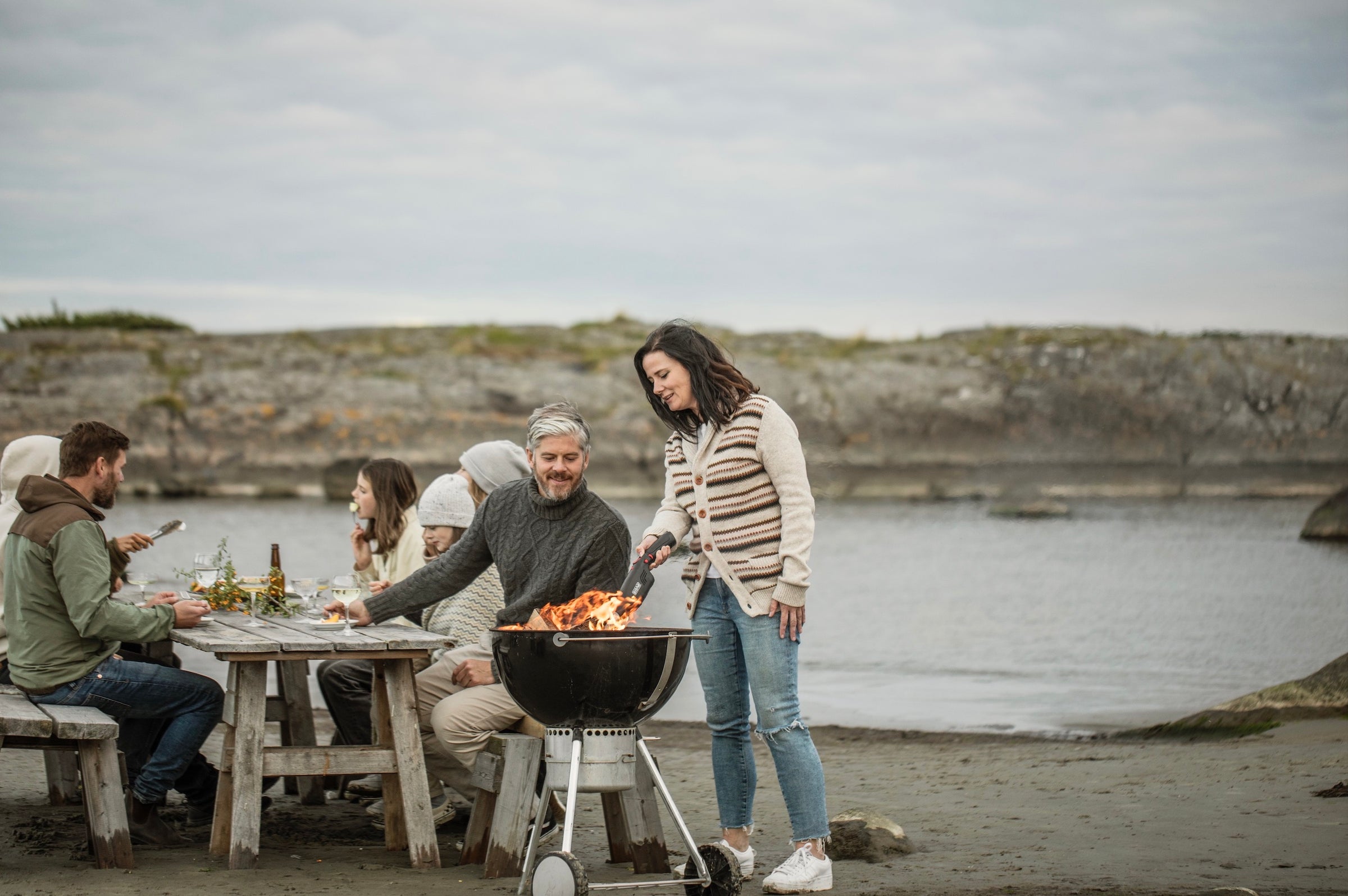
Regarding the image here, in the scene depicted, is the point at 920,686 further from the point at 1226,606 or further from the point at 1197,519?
the point at 1197,519

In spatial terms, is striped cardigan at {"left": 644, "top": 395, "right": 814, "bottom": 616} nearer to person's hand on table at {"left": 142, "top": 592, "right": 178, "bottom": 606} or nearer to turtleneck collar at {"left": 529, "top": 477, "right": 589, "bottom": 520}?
turtleneck collar at {"left": 529, "top": 477, "right": 589, "bottom": 520}

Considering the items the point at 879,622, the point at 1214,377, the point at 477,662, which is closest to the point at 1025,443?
the point at 1214,377

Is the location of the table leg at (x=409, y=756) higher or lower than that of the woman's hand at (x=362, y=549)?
lower

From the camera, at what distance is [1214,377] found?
5244 centimetres

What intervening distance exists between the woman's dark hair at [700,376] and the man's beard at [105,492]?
227cm

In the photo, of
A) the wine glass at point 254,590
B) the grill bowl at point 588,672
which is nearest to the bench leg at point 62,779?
the wine glass at point 254,590

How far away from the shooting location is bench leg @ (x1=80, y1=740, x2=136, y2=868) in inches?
200

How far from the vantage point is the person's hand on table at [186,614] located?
17.7 ft

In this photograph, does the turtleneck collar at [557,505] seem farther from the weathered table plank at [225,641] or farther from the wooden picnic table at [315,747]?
the weathered table plank at [225,641]

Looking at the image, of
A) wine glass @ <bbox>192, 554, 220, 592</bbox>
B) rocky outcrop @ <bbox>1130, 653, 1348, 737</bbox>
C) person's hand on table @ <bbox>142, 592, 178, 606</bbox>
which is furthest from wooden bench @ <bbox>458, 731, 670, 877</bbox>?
rocky outcrop @ <bbox>1130, 653, 1348, 737</bbox>

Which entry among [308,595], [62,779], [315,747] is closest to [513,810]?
[315,747]

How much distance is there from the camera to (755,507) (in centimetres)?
487

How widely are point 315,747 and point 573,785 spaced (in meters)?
1.46

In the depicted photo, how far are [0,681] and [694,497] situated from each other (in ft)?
10.6
